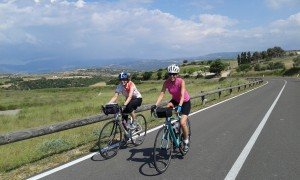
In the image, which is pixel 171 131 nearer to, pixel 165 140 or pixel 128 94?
pixel 165 140

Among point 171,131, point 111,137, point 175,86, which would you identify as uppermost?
point 175,86

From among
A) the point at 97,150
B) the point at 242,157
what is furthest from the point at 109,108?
the point at 242,157

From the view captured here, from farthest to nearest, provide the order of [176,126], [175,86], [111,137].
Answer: [111,137] → [175,86] → [176,126]

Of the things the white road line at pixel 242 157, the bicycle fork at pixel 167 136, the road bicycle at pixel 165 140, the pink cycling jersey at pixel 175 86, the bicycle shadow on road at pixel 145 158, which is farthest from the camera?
the pink cycling jersey at pixel 175 86

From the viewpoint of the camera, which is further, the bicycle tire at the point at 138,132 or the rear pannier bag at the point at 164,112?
the bicycle tire at the point at 138,132

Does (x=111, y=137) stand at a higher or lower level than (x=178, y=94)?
lower

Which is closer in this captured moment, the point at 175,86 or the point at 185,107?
the point at 175,86

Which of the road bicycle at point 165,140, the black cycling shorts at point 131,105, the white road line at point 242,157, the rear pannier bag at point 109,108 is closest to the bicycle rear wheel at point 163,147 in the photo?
the road bicycle at point 165,140

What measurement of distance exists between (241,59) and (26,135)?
194149 millimetres

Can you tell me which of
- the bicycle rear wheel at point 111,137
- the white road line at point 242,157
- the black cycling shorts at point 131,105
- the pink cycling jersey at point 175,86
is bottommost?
the white road line at point 242,157

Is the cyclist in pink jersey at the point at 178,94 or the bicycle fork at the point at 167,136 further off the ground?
the cyclist in pink jersey at the point at 178,94

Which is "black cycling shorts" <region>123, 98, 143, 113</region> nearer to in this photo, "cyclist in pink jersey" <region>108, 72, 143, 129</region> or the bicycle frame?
"cyclist in pink jersey" <region>108, 72, 143, 129</region>

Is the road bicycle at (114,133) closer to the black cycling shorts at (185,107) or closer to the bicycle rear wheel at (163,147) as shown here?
the black cycling shorts at (185,107)

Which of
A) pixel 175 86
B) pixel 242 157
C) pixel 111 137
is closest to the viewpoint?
pixel 175 86
